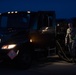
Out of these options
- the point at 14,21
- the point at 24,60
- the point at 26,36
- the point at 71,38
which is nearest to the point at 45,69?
the point at 24,60

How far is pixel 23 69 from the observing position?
10.8 meters

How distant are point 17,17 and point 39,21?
83cm

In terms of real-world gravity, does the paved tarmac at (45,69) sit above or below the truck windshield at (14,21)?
below

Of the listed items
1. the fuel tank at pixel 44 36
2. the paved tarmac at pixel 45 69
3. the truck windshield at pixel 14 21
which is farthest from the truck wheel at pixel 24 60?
the truck windshield at pixel 14 21

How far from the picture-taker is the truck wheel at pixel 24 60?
10.6 m

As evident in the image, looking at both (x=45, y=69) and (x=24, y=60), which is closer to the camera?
(x=24, y=60)

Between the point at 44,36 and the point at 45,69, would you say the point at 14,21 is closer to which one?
the point at 44,36

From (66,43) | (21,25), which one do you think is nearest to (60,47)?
(66,43)

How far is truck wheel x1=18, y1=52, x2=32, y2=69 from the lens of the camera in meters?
10.6

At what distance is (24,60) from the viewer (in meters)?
10.7

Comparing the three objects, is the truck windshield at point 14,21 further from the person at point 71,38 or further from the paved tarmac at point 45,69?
the person at point 71,38

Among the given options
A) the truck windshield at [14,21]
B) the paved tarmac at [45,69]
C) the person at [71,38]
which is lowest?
the paved tarmac at [45,69]

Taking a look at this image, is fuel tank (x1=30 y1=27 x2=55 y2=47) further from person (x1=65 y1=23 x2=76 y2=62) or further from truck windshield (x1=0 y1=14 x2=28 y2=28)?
person (x1=65 y1=23 x2=76 y2=62)

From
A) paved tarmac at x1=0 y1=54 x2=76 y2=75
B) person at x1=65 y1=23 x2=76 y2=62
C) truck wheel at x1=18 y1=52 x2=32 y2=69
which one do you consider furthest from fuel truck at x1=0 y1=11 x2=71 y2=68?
person at x1=65 y1=23 x2=76 y2=62
